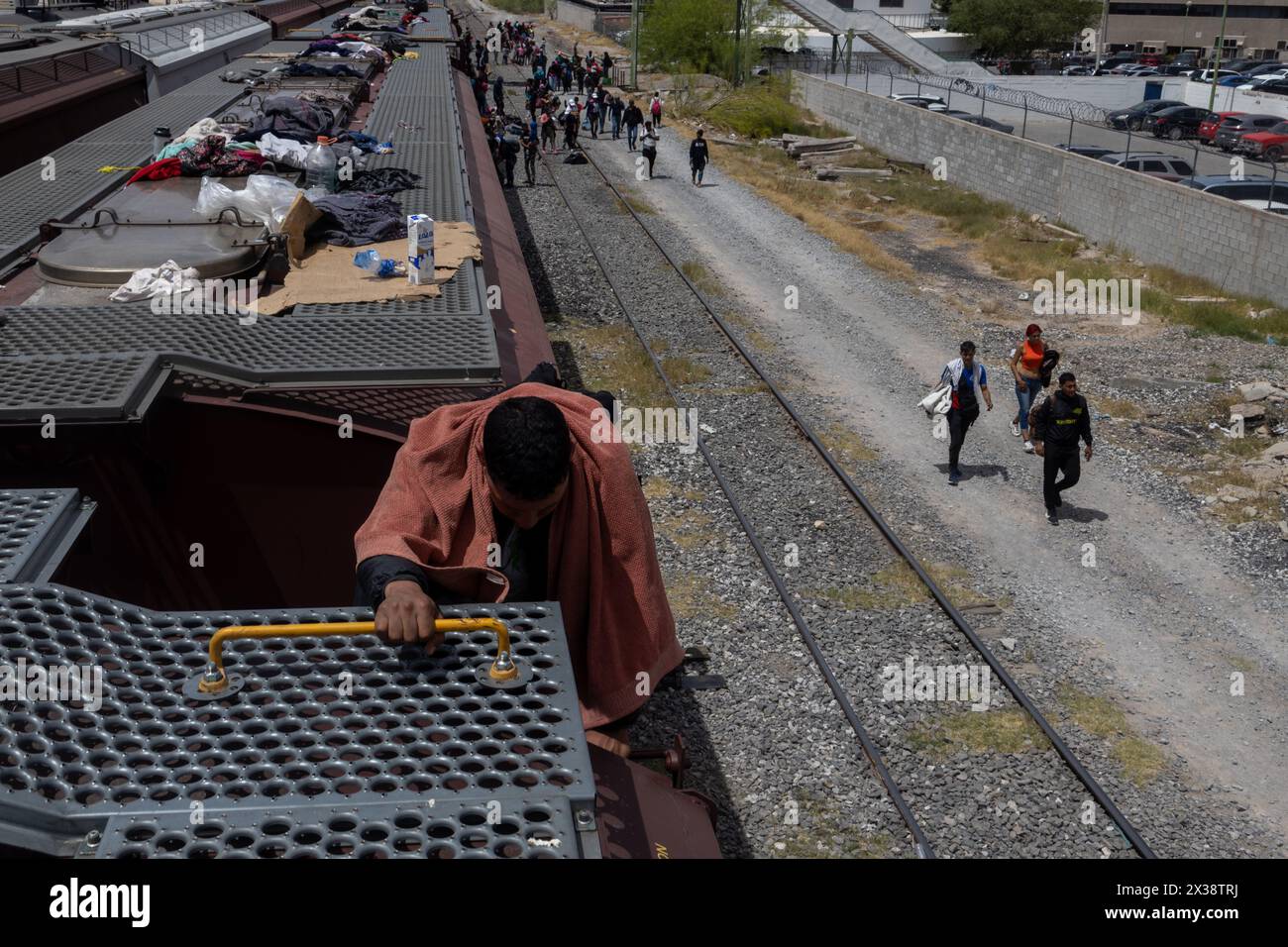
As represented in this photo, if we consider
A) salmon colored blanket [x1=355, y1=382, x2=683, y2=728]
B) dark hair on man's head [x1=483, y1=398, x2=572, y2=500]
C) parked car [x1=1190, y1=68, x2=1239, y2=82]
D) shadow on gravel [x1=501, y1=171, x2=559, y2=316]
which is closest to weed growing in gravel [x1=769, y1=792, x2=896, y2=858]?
salmon colored blanket [x1=355, y1=382, x2=683, y2=728]

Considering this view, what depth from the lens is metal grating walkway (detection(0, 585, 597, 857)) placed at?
2.01 meters

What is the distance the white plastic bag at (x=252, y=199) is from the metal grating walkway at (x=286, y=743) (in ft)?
16.8

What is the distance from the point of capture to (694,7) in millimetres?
44375

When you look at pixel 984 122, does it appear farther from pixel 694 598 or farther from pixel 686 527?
pixel 694 598

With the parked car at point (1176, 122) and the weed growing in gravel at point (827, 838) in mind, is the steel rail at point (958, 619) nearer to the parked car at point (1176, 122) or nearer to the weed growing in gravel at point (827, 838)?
the weed growing in gravel at point (827, 838)

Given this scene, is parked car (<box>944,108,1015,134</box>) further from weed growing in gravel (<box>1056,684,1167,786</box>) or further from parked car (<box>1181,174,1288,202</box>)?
weed growing in gravel (<box>1056,684,1167,786</box>)

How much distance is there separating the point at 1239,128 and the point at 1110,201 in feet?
70.2

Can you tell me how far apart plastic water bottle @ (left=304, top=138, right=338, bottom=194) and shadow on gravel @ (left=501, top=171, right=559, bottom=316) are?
22.6ft

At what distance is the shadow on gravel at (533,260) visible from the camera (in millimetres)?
18312

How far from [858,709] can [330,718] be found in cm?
Answer: 624

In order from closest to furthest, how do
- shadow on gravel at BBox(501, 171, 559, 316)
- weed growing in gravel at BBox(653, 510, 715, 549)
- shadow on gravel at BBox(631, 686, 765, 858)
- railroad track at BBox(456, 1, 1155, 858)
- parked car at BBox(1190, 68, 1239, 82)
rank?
shadow on gravel at BBox(631, 686, 765, 858) → railroad track at BBox(456, 1, 1155, 858) → weed growing in gravel at BBox(653, 510, 715, 549) → shadow on gravel at BBox(501, 171, 559, 316) → parked car at BBox(1190, 68, 1239, 82)

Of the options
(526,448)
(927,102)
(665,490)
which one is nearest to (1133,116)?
(927,102)

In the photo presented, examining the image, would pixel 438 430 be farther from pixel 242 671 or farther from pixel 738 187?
pixel 738 187

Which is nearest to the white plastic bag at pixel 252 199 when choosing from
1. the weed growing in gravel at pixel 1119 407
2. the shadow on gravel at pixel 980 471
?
the shadow on gravel at pixel 980 471
